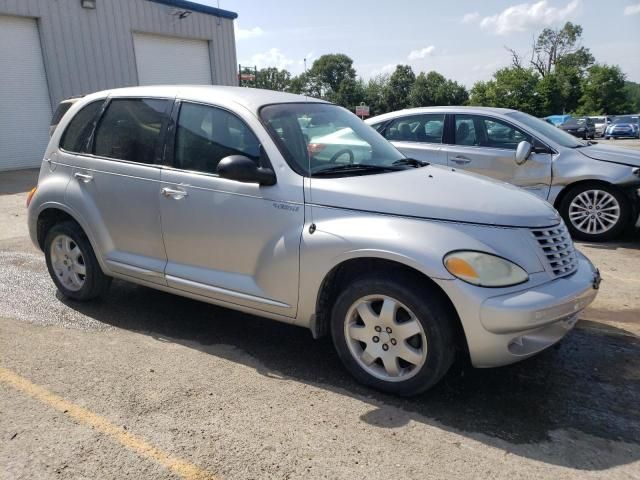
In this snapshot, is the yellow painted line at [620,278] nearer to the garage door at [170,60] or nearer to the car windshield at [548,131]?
the car windshield at [548,131]

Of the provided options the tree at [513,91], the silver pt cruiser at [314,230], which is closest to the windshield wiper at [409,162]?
the silver pt cruiser at [314,230]

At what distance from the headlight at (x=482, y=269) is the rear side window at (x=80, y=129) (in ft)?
10.7

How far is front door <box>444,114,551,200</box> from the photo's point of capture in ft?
23.1

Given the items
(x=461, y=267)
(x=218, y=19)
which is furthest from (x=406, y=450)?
(x=218, y=19)

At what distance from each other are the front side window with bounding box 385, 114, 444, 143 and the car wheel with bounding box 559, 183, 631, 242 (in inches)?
75.4

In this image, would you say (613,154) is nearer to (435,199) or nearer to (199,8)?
(435,199)

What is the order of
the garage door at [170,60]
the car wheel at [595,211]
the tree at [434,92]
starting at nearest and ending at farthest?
the car wheel at [595,211]
the garage door at [170,60]
the tree at [434,92]

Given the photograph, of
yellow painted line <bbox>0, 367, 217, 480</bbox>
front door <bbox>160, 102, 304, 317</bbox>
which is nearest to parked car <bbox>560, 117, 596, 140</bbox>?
front door <bbox>160, 102, 304, 317</bbox>

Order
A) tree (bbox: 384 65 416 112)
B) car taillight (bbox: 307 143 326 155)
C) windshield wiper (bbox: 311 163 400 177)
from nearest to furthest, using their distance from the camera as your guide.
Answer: windshield wiper (bbox: 311 163 400 177)
car taillight (bbox: 307 143 326 155)
tree (bbox: 384 65 416 112)

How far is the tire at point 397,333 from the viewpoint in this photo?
9.77ft

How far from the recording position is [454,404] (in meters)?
3.14

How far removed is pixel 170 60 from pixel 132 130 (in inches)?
619

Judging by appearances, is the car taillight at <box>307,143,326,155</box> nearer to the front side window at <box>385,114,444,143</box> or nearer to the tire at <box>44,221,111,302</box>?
the tire at <box>44,221,111,302</box>

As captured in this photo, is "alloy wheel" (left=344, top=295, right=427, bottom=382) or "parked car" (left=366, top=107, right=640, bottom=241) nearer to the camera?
"alloy wheel" (left=344, top=295, right=427, bottom=382)
